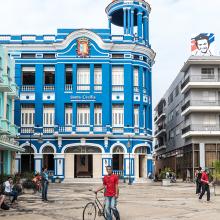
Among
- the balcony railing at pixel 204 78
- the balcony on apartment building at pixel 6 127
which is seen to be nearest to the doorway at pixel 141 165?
the balcony railing at pixel 204 78

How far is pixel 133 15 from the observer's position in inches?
2093

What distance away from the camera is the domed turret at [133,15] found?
52.2 m

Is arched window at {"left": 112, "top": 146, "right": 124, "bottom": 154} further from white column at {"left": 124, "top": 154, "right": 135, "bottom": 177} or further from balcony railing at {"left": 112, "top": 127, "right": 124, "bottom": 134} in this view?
balcony railing at {"left": 112, "top": 127, "right": 124, "bottom": 134}

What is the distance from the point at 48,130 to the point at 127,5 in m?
16.6

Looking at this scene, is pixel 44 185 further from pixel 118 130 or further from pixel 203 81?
pixel 203 81

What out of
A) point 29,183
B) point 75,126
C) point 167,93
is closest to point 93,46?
point 75,126

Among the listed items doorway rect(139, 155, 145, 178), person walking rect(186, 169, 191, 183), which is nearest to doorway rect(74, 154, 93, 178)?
doorway rect(139, 155, 145, 178)

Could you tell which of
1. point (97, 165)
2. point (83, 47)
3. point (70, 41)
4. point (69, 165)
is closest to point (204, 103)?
point (97, 165)

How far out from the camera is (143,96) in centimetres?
5062

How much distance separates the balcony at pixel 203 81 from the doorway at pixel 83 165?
46.7 ft

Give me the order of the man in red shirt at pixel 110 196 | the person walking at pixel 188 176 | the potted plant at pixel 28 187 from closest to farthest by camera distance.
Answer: the man in red shirt at pixel 110 196
the potted plant at pixel 28 187
the person walking at pixel 188 176

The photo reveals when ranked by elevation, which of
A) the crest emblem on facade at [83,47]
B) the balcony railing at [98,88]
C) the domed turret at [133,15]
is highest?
the domed turret at [133,15]

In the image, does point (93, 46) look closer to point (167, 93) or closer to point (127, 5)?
point (127, 5)

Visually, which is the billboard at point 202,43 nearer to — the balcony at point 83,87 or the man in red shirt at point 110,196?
the balcony at point 83,87
